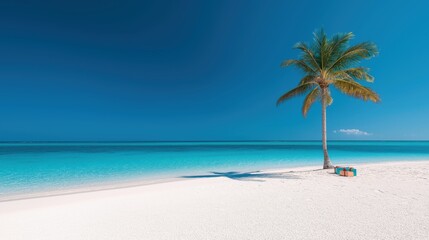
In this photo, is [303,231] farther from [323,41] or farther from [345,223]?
[323,41]

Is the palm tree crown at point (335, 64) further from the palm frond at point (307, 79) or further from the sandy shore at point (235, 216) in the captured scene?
the sandy shore at point (235, 216)

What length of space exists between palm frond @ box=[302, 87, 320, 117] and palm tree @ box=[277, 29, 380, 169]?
23 centimetres

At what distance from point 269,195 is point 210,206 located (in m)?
1.86

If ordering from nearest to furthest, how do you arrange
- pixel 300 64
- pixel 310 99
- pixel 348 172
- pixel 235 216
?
1. pixel 235 216
2. pixel 348 172
3. pixel 300 64
4. pixel 310 99

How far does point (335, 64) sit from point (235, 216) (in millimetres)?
9566

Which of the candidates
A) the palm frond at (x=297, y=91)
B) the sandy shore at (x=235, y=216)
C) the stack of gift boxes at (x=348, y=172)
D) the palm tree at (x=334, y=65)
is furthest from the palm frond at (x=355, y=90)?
the sandy shore at (x=235, y=216)

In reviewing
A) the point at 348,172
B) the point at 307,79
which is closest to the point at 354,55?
the point at 307,79

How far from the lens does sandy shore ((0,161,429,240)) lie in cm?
338

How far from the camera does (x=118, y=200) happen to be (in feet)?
18.6

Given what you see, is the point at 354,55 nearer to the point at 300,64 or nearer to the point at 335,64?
the point at 335,64

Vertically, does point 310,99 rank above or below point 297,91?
below

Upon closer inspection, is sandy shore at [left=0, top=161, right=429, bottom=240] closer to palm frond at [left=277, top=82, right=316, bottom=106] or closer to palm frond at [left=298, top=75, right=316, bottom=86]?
palm frond at [left=277, top=82, right=316, bottom=106]

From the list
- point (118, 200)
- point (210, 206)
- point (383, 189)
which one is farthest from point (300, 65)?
point (118, 200)

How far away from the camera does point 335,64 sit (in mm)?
10383
